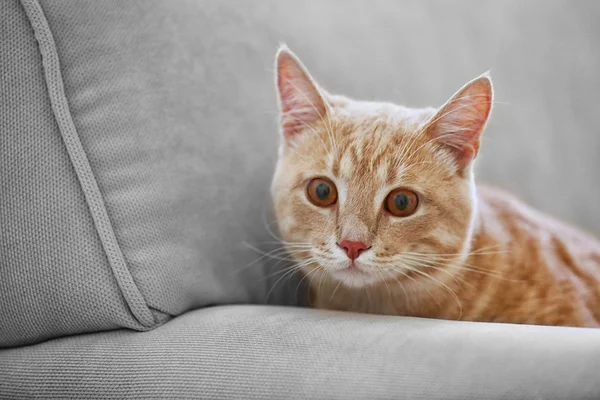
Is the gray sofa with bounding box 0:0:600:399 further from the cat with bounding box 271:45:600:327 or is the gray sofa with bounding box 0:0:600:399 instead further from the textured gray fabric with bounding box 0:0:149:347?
the cat with bounding box 271:45:600:327

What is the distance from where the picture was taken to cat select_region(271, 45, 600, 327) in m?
1.19

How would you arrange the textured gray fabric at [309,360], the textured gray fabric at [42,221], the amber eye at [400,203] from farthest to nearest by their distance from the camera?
the amber eye at [400,203]
the textured gray fabric at [42,221]
the textured gray fabric at [309,360]

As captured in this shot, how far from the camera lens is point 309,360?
961 mm

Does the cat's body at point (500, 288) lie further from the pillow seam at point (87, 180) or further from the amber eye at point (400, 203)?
Result: the pillow seam at point (87, 180)

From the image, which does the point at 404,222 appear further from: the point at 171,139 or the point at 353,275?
the point at 171,139

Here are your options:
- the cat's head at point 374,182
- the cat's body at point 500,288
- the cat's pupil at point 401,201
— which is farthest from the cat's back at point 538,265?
the cat's pupil at point 401,201

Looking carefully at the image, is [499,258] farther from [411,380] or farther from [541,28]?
[541,28]

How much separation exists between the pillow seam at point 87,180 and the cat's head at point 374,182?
355 mm

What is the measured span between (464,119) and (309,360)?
23.0 inches

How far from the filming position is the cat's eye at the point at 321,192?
4.12 feet

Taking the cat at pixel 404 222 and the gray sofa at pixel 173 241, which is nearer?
the gray sofa at pixel 173 241

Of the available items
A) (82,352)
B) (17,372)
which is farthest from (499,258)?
(17,372)

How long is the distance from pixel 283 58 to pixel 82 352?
70 cm

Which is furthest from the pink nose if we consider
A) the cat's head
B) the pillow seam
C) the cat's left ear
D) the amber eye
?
the pillow seam
